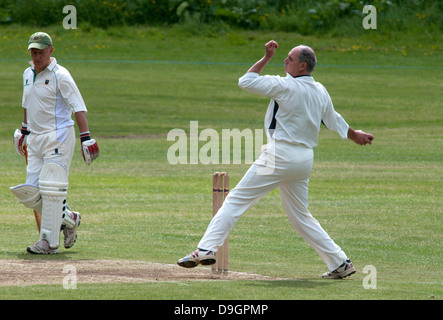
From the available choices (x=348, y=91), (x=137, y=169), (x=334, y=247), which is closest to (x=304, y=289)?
(x=334, y=247)

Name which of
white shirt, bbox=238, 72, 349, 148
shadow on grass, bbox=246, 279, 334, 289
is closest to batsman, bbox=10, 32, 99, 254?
white shirt, bbox=238, 72, 349, 148

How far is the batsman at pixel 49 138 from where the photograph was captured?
938 centimetres

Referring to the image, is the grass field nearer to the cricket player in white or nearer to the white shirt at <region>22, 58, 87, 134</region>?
the cricket player in white

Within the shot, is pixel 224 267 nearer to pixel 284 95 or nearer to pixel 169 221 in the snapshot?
pixel 284 95

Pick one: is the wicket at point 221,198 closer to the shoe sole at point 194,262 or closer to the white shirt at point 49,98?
the shoe sole at point 194,262

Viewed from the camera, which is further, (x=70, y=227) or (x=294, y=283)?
(x=70, y=227)

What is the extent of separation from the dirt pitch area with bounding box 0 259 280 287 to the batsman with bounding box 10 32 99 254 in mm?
611

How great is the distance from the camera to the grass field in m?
8.77

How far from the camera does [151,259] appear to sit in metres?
9.37

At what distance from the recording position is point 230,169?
2002cm

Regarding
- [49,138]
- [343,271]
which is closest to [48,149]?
[49,138]

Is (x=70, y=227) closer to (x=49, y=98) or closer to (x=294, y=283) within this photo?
(x=49, y=98)

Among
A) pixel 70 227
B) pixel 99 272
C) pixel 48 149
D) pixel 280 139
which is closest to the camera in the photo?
pixel 280 139

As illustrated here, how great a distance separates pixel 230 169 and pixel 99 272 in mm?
11886
